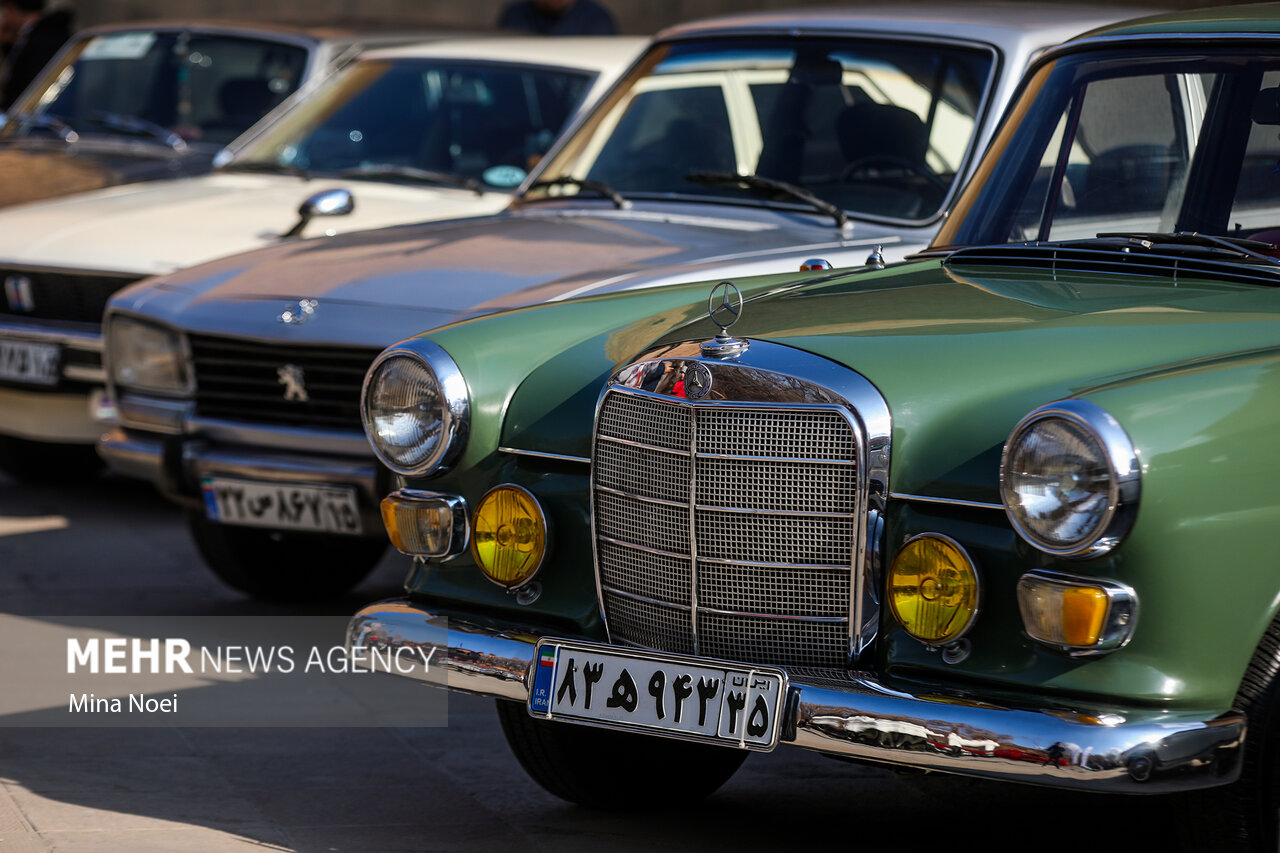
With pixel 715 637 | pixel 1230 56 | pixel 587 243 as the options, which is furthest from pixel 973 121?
pixel 715 637

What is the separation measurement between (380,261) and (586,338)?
75.4 inches

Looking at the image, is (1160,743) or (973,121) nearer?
(1160,743)

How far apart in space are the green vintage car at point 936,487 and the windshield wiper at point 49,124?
18.9 ft

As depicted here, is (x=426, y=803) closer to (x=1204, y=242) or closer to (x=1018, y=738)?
(x=1018, y=738)

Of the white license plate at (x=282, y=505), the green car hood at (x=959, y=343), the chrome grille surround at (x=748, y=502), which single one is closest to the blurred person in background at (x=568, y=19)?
the white license plate at (x=282, y=505)

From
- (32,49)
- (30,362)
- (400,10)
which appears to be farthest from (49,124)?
(400,10)

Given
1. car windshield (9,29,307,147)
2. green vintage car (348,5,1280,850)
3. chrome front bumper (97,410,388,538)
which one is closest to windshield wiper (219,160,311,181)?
car windshield (9,29,307,147)

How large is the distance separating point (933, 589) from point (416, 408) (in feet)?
3.93

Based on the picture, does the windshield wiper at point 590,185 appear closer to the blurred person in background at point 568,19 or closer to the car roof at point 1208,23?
the car roof at point 1208,23

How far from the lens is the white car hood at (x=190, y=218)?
6668mm

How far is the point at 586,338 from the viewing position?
12.3 feet

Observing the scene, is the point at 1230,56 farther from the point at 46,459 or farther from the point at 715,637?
the point at 46,459

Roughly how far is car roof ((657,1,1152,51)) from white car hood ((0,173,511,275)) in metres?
1.15

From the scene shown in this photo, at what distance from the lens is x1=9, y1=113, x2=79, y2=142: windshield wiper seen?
8891 millimetres
